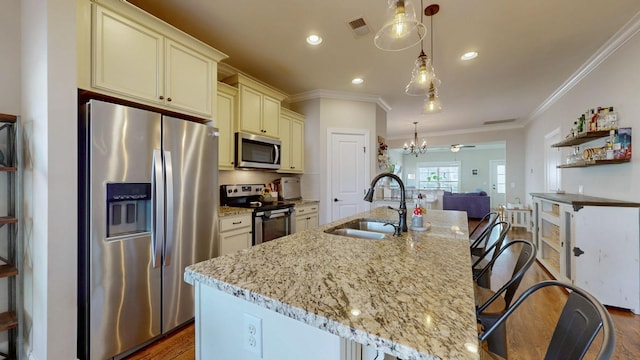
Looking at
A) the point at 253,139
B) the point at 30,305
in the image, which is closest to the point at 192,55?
the point at 253,139

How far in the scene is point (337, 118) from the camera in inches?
166

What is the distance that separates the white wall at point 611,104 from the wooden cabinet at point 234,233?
372 cm

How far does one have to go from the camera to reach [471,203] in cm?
768

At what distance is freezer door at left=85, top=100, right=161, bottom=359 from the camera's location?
1.57m

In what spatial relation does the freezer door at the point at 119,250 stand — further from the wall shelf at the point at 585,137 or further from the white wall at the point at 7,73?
the wall shelf at the point at 585,137

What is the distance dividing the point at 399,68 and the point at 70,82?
3195mm

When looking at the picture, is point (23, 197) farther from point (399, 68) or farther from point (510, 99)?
point (510, 99)

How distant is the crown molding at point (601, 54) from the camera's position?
2387mm

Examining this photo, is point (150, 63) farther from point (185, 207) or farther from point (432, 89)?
point (432, 89)

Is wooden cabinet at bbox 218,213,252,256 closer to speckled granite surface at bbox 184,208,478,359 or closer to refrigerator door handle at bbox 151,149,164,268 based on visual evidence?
refrigerator door handle at bbox 151,149,164,268

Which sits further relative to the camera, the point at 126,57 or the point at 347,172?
the point at 347,172

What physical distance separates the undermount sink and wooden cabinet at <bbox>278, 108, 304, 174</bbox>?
2.10m

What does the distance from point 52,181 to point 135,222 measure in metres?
0.52

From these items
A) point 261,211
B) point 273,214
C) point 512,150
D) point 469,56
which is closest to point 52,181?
point 261,211
